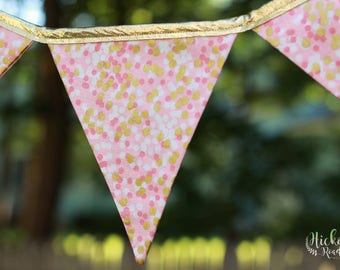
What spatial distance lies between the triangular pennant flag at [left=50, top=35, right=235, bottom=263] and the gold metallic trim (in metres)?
0.02

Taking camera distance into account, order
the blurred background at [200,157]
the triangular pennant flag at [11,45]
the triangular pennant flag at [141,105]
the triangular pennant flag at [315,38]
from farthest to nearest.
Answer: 1. the blurred background at [200,157]
2. the triangular pennant flag at [11,45]
3. the triangular pennant flag at [141,105]
4. the triangular pennant flag at [315,38]

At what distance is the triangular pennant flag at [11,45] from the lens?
6.42 feet

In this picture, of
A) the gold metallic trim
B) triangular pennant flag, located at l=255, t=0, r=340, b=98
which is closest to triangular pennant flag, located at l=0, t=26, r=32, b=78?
the gold metallic trim

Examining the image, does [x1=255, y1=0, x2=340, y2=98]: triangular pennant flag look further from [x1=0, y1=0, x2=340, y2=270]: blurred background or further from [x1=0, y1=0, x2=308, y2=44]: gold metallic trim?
[x1=0, y1=0, x2=340, y2=270]: blurred background

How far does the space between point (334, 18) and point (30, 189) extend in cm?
424

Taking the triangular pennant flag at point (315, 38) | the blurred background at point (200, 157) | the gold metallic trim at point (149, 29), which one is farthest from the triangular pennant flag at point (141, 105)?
the blurred background at point (200, 157)

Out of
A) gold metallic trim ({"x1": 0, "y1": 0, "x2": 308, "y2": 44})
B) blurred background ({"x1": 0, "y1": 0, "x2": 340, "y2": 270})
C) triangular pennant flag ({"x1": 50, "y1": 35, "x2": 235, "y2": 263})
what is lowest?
blurred background ({"x1": 0, "y1": 0, "x2": 340, "y2": 270})

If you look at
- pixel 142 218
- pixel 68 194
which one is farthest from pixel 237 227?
pixel 68 194

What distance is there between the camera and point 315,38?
5.68 ft

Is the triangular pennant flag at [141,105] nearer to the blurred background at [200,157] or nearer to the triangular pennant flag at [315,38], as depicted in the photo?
the triangular pennant flag at [315,38]

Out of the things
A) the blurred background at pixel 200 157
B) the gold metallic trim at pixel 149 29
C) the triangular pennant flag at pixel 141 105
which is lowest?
the blurred background at pixel 200 157

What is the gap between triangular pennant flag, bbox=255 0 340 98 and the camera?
172 cm

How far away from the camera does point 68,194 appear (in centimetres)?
1137

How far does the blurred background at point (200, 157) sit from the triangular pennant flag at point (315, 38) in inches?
106
